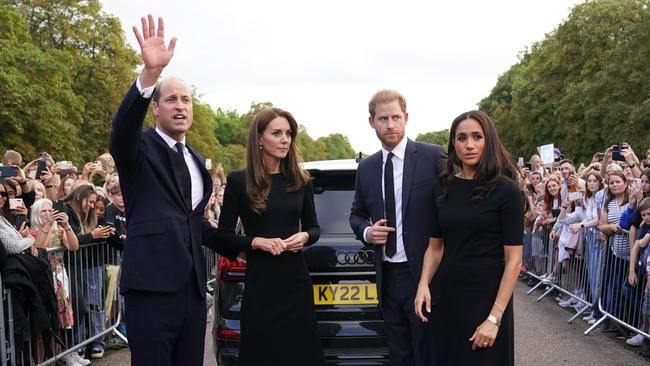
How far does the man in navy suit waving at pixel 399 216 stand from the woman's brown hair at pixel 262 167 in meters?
0.50

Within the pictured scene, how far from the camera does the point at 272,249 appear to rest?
14.0ft

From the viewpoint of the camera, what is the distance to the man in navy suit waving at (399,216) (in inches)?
174

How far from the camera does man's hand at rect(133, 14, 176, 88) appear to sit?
3.58 meters

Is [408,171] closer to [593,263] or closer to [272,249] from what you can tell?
[272,249]

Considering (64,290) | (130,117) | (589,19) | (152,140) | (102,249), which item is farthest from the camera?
(589,19)

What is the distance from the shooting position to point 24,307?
6.29m

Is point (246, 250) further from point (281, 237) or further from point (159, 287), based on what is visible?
point (159, 287)

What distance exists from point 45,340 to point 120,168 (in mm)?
3526

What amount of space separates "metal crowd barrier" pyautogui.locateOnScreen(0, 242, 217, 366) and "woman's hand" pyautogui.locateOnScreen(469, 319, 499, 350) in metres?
4.02

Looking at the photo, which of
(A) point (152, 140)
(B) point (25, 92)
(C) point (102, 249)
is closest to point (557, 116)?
(B) point (25, 92)

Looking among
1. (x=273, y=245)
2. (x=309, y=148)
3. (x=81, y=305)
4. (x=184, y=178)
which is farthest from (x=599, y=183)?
(x=309, y=148)

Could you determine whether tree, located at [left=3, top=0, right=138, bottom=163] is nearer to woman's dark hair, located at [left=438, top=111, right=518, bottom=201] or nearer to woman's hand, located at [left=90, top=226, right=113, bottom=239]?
woman's hand, located at [left=90, top=226, right=113, bottom=239]

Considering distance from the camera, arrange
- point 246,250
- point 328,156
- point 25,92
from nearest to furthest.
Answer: point 246,250, point 25,92, point 328,156

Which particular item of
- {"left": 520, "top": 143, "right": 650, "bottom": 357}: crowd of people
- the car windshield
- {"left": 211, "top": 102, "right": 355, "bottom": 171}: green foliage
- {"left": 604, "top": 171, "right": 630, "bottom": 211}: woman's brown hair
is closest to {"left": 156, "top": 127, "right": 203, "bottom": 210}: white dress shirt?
the car windshield
